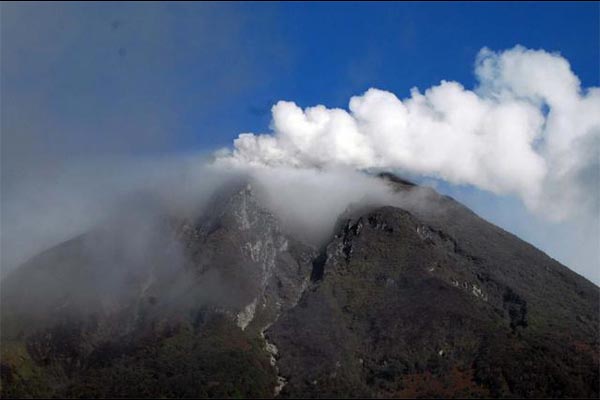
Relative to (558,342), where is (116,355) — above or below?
below

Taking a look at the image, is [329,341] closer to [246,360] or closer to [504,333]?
[246,360]

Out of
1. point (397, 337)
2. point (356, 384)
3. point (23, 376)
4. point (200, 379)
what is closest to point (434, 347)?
point (397, 337)

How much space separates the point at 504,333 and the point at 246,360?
209 ft

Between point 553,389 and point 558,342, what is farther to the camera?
point 558,342

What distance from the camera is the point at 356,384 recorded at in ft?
583

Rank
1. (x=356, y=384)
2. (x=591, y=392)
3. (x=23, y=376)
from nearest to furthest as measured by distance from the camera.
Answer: (x=591, y=392) → (x=356, y=384) → (x=23, y=376)

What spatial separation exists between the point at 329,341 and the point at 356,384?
19479 millimetres

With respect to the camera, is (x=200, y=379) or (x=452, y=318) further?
(x=452, y=318)

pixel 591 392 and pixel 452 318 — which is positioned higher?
pixel 452 318

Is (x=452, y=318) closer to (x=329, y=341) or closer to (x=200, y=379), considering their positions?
(x=329, y=341)

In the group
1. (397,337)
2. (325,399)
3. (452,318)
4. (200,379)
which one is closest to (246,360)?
(200,379)

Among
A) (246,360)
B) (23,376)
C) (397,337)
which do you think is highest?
(397,337)

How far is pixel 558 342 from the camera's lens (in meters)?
186

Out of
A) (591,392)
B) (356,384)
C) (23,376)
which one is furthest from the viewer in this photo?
(23,376)
